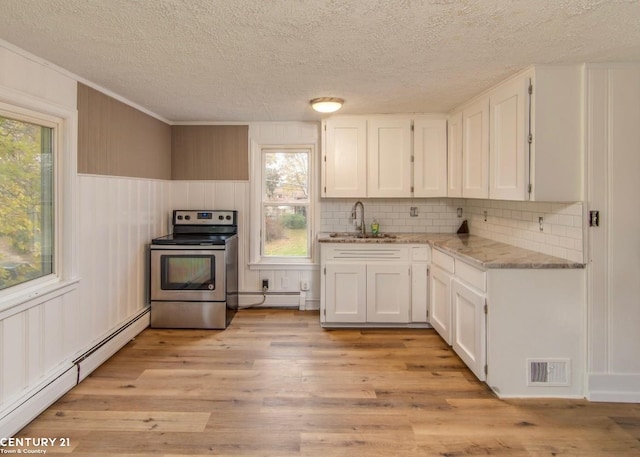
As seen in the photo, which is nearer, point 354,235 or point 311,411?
point 311,411

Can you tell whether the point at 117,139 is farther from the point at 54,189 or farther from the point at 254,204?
the point at 254,204

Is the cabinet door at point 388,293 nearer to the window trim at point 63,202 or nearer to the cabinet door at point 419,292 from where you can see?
the cabinet door at point 419,292

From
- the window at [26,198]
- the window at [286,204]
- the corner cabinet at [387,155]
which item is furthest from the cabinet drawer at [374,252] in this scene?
the window at [26,198]

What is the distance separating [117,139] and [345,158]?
2.05 meters

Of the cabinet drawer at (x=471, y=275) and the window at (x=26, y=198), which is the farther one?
the cabinet drawer at (x=471, y=275)

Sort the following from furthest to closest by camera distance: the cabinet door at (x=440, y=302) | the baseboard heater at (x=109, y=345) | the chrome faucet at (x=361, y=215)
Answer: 1. the chrome faucet at (x=361, y=215)
2. the cabinet door at (x=440, y=302)
3. the baseboard heater at (x=109, y=345)

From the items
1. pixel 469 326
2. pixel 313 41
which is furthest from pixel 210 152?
pixel 469 326

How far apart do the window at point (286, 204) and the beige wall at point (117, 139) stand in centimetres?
112

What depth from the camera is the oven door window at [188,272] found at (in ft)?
11.7

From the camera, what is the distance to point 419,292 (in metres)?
3.58

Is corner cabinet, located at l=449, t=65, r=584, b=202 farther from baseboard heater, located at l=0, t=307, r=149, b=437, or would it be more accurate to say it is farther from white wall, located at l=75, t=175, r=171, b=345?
baseboard heater, located at l=0, t=307, r=149, b=437

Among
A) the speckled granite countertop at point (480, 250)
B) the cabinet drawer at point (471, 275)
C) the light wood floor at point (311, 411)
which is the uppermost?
Result: the speckled granite countertop at point (480, 250)

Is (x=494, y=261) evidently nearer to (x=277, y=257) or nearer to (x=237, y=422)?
(x=237, y=422)

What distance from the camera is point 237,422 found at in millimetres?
2133
